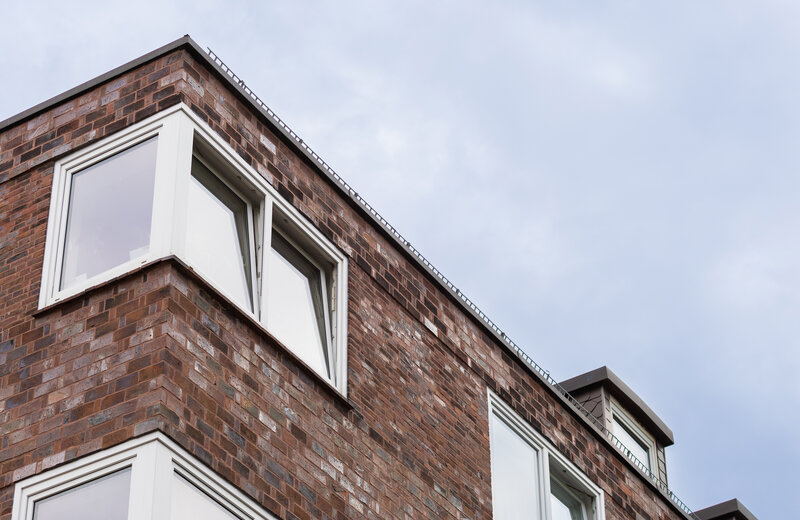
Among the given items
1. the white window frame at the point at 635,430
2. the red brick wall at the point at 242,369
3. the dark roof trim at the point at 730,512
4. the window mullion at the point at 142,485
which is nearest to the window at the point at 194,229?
the red brick wall at the point at 242,369

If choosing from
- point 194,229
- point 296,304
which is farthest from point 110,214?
point 296,304

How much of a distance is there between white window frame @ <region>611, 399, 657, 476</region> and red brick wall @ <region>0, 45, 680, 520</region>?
17.9 ft

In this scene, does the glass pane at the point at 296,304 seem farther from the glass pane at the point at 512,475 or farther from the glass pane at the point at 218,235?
the glass pane at the point at 512,475

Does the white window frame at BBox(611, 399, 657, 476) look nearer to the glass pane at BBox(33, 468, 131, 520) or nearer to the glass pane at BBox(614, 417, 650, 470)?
the glass pane at BBox(614, 417, 650, 470)

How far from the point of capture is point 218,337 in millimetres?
12242

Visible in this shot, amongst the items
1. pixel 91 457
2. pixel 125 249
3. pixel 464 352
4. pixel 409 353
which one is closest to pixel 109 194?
pixel 125 249

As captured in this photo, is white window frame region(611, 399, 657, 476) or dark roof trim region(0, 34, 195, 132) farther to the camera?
white window frame region(611, 399, 657, 476)

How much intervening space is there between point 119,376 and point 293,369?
6.77ft

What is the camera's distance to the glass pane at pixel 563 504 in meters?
17.1

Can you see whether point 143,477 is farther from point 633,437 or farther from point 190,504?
point 633,437

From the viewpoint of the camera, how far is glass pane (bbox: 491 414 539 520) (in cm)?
1594

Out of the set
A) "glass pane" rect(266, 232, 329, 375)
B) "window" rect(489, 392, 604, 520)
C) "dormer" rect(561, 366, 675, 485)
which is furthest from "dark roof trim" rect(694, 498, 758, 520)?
"glass pane" rect(266, 232, 329, 375)

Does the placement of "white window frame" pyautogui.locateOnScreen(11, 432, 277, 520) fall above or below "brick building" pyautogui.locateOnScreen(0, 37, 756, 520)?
below

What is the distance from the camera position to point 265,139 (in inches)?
564
